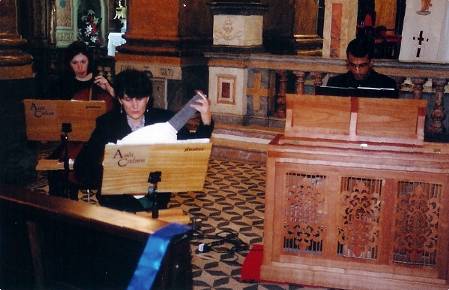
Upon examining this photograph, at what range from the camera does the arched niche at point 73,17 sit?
18.3 meters

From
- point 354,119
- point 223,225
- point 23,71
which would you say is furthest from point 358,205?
point 23,71

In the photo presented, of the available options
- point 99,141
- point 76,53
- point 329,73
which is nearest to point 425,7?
point 329,73

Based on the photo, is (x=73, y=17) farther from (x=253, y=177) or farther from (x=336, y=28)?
(x=253, y=177)

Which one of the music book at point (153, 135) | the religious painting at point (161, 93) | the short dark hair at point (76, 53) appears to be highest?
the short dark hair at point (76, 53)

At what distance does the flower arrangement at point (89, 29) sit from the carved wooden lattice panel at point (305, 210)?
601 inches

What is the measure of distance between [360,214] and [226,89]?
18.5ft

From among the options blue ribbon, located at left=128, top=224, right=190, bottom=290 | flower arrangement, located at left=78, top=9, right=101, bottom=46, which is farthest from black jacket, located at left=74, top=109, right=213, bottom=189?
flower arrangement, located at left=78, top=9, right=101, bottom=46

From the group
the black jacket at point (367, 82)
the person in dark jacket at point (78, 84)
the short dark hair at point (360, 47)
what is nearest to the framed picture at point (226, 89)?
the person in dark jacket at point (78, 84)

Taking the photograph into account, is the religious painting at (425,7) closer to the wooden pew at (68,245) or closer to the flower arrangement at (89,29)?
the wooden pew at (68,245)

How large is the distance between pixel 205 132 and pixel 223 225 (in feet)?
7.16

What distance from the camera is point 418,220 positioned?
170 inches

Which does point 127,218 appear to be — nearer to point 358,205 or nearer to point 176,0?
point 358,205

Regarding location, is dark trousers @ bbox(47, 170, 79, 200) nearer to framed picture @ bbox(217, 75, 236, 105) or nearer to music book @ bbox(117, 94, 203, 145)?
music book @ bbox(117, 94, 203, 145)

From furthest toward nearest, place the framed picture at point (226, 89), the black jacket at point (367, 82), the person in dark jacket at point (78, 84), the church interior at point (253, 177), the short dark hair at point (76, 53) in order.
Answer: the framed picture at point (226, 89)
the short dark hair at point (76, 53)
the person in dark jacket at point (78, 84)
the black jacket at point (367, 82)
the church interior at point (253, 177)
